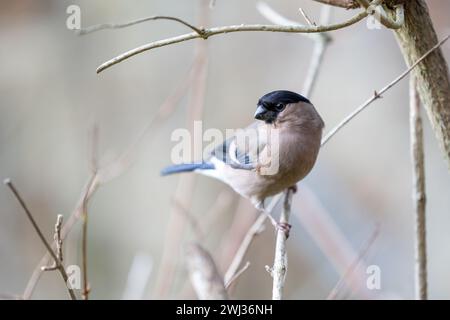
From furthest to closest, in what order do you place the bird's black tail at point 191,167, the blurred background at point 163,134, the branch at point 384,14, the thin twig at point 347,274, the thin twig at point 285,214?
the blurred background at point 163,134 → the bird's black tail at point 191,167 → the thin twig at point 347,274 → the thin twig at point 285,214 → the branch at point 384,14

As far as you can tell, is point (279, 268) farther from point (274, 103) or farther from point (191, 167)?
point (191, 167)

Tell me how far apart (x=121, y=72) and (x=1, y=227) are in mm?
1517

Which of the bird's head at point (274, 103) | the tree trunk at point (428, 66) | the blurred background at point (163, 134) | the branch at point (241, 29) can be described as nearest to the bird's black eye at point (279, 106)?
the bird's head at point (274, 103)

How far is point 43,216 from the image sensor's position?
469 centimetres

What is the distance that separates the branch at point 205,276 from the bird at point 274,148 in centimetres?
55

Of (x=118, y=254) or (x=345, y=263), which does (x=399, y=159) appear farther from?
(x=118, y=254)

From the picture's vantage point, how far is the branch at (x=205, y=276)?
1.77m

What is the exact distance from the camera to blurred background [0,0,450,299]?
4.43 meters

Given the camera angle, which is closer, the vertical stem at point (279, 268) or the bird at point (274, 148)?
the vertical stem at point (279, 268)

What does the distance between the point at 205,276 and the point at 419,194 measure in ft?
2.45

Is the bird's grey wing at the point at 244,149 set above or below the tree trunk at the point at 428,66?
below

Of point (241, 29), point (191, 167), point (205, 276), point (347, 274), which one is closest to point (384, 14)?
point (241, 29)

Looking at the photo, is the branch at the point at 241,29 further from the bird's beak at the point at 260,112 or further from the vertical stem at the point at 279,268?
the bird's beak at the point at 260,112

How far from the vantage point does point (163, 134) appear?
→ 16.5 feet
